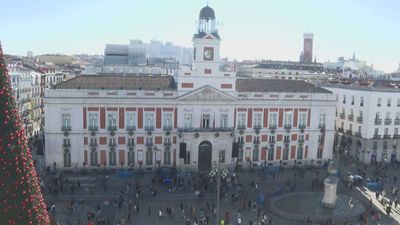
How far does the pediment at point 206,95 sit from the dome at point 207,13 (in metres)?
8.90

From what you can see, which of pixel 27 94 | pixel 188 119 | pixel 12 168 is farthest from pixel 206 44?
pixel 12 168

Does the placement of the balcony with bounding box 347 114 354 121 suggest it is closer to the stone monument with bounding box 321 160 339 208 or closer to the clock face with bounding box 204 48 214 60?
the clock face with bounding box 204 48 214 60

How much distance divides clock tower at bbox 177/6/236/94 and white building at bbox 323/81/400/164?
20.6 m

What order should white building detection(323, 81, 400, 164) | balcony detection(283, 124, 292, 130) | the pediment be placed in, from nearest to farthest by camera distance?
the pediment < balcony detection(283, 124, 292, 130) < white building detection(323, 81, 400, 164)

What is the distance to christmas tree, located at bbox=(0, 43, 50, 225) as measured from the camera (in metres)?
16.2

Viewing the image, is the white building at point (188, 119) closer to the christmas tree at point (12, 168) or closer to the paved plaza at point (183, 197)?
the paved plaza at point (183, 197)

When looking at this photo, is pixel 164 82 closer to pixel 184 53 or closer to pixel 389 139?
pixel 389 139

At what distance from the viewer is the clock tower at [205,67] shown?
5626 centimetres

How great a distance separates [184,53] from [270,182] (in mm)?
102641

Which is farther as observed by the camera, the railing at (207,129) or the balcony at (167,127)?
the balcony at (167,127)

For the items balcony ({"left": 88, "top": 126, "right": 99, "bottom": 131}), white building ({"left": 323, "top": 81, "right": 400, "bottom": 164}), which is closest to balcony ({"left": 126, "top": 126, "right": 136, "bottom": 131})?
balcony ({"left": 88, "top": 126, "right": 99, "bottom": 131})

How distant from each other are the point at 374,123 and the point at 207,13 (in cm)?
2831

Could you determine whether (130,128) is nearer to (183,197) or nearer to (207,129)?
(207,129)

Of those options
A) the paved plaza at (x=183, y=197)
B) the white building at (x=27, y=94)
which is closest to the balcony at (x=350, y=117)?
the paved plaza at (x=183, y=197)
